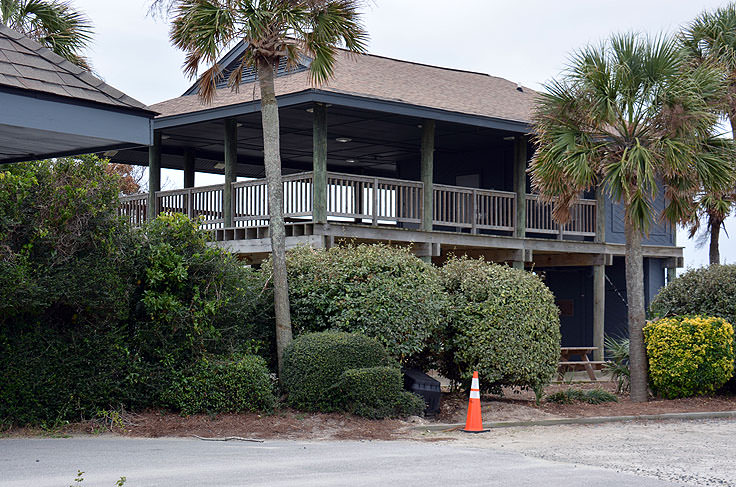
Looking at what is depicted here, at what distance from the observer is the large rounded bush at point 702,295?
1619 centimetres

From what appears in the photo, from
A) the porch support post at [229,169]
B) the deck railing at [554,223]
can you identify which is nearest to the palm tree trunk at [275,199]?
the porch support post at [229,169]

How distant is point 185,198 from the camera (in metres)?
21.5

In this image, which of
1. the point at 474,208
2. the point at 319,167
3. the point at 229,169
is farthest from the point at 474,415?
the point at 229,169

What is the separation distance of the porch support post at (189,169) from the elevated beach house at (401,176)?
0.04 m

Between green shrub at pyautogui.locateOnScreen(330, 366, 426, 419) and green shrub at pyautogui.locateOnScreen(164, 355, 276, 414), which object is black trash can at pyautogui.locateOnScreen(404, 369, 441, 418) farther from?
green shrub at pyautogui.locateOnScreen(164, 355, 276, 414)

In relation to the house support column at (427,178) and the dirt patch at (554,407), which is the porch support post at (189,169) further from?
the dirt patch at (554,407)

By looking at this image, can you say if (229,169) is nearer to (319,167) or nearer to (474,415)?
(319,167)

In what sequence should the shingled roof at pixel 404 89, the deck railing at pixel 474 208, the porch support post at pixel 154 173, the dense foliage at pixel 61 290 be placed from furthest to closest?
1. the porch support post at pixel 154 173
2. the deck railing at pixel 474 208
3. the shingled roof at pixel 404 89
4. the dense foliage at pixel 61 290

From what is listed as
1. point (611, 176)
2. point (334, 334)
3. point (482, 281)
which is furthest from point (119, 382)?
point (611, 176)

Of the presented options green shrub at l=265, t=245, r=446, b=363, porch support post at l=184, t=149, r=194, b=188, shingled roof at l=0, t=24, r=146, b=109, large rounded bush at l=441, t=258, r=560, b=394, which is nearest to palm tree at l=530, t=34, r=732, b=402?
large rounded bush at l=441, t=258, r=560, b=394

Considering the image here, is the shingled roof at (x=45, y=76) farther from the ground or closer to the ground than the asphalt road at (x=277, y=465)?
farther from the ground

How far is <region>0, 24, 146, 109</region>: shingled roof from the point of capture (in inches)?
290

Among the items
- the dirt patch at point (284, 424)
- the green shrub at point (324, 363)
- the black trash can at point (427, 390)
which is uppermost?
the green shrub at point (324, 363)

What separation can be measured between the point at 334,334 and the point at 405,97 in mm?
7848
